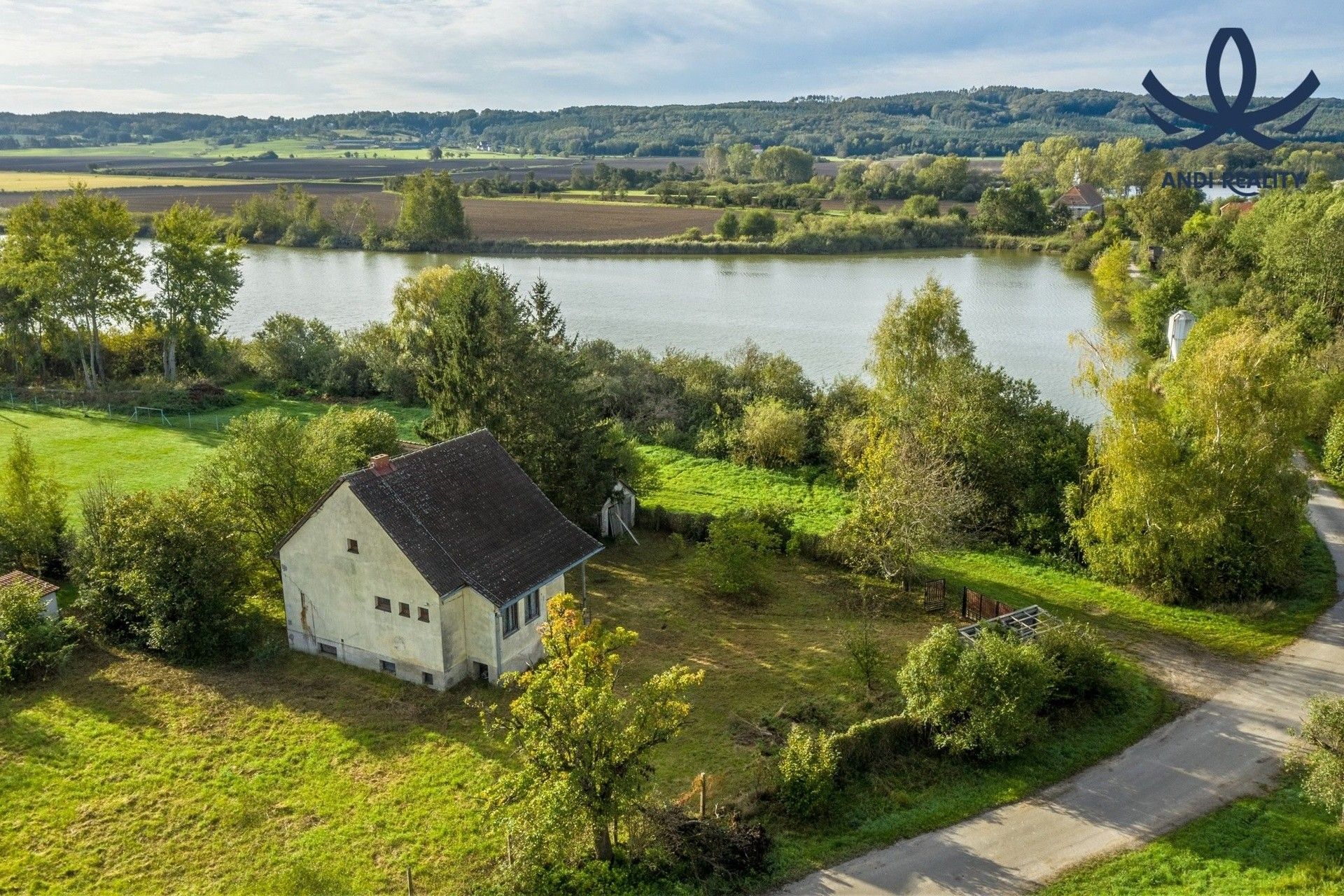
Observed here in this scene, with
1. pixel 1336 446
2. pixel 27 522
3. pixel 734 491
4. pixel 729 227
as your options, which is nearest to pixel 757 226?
pixel 729 227

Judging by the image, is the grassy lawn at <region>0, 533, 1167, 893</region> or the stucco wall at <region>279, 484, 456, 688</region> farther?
the stucco wall at <region>279, 484, 456, 688</region>

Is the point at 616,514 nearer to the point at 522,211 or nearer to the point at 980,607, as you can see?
the point at 980,607

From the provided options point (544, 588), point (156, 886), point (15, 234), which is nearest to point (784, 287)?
point (15, 234)

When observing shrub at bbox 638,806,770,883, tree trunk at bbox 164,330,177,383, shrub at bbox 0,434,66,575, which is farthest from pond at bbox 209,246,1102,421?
shrub at bbox 0,434,66,575

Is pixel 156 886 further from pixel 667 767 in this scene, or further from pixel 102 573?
pixel 102 573

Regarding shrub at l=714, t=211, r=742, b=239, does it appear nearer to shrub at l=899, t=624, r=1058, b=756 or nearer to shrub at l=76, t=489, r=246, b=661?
shrub at l=76, t=489, r=246, b=661
